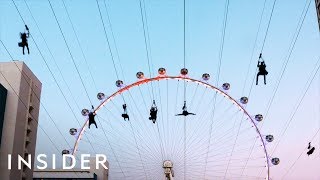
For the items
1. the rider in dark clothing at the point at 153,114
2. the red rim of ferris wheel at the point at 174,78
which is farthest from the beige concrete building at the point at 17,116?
the rider in dark clothing at the point at 153,114

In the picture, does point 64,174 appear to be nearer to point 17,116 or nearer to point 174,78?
point 17,116

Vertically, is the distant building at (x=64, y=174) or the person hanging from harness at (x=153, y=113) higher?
the distant building at (x=64, y=174)

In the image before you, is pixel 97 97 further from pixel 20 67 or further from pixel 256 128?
pixel 20 67

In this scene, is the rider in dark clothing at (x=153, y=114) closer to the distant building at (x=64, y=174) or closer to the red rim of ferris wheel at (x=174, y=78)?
the red rim of ferris wheel at (x=174, y=78)

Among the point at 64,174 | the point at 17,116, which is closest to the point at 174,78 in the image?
the point at 17,116

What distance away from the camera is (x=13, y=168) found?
74.9 m

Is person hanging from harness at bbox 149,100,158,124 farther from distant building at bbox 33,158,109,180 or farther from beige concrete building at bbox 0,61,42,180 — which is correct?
distant building at bbox 33,158,109,180

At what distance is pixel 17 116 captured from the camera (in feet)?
257

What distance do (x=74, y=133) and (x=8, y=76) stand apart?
32125 mm

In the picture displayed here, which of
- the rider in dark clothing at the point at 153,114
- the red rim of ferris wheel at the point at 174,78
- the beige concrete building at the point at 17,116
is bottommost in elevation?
the rider in dark clothing at the point at 153,114

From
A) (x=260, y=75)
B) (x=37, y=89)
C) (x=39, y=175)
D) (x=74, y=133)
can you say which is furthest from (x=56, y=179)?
(x=260, y=75)

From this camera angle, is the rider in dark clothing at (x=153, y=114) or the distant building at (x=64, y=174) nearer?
the rider in dark clothing at (x=153, y=114)

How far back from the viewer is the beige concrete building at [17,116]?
7519 centimetres

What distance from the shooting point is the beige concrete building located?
2960 inches
